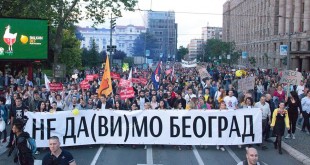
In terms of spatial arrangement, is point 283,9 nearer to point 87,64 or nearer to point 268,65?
point 268,65

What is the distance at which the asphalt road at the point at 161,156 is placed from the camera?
37.1ft

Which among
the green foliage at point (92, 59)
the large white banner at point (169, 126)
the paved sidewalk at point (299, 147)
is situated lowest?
the paved sidewalk at point (299, 147)

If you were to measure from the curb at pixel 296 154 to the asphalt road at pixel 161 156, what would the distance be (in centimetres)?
12

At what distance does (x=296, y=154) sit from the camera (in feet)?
39.6

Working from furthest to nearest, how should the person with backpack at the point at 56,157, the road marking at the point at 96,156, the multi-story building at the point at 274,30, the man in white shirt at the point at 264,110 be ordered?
the multi-story building at the point at 274,30, the man in white shirt at the point at 264,110, the road marking at the point at 96,156, the person with backpack at the point at 56,157

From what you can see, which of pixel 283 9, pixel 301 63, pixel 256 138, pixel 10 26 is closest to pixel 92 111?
pixel 256 138

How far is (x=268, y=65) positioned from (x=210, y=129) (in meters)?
64.3

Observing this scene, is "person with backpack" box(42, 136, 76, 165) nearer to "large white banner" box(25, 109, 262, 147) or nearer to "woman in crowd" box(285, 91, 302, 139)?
"large white banner" box(25, 109, 262, 147)

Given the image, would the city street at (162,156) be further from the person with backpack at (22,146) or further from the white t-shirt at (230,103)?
the person with backpack at (22,146)

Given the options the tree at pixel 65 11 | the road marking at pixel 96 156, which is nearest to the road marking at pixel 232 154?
the road marking at pixel 96 156

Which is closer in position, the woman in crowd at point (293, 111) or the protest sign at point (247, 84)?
the woman in crowd at point (293, 111)

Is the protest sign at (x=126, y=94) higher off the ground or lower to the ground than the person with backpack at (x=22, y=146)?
higher

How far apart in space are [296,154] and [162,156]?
12.1ft

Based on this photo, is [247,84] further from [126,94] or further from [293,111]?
[126,94]
